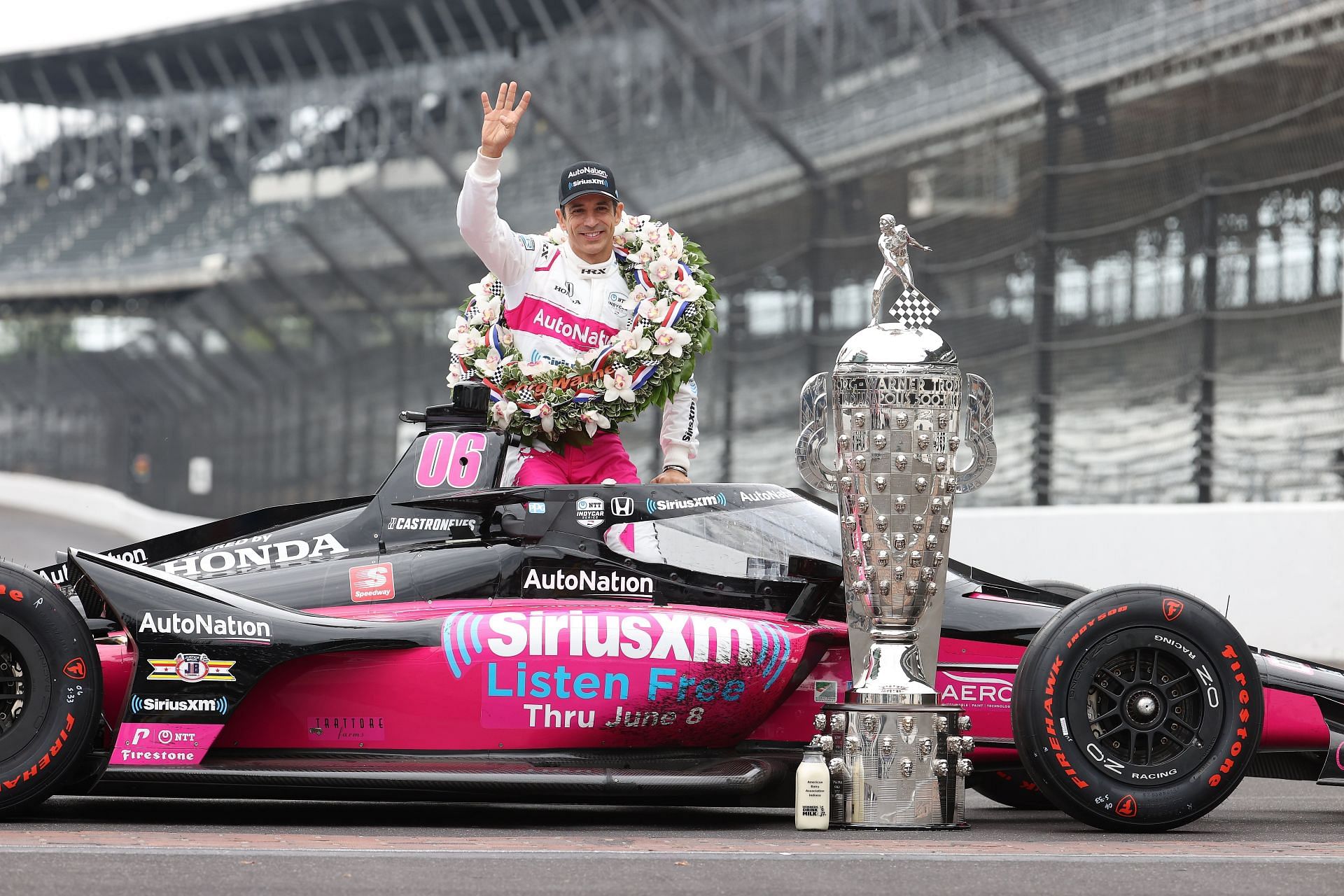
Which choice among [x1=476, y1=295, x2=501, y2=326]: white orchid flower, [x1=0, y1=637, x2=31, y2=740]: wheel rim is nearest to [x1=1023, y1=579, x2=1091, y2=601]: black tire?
[x1=476, y1=295, x2=501, y2=326]: white orchid flower

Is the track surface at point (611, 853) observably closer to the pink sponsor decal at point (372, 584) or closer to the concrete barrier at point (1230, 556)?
the pink sponsor decal at point (372, 584)

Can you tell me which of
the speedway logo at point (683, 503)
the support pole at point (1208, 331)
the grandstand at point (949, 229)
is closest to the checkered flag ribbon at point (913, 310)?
the speedway logo at point (683, 503)

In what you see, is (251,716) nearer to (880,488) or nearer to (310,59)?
(880,488)

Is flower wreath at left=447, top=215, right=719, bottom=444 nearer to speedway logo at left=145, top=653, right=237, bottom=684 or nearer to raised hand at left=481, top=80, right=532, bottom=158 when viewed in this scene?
raised hand at left=481, top=80, right=532, bottom=158

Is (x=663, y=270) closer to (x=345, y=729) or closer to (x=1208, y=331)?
(x=345, y=729)

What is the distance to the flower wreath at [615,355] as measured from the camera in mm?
6367

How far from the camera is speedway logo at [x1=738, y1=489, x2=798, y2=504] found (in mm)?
5902

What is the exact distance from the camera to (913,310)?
18.1 feet

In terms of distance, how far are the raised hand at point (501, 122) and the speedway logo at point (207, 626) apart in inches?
69.2

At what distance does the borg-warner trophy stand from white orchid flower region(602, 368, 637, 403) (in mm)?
1086

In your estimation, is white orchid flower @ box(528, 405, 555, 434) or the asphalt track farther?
white orchid flower @ box(528, 405, 555, 434)

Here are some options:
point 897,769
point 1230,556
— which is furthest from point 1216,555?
point 897,769

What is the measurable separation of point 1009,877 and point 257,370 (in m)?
16.1

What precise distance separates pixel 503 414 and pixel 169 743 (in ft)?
5.48
